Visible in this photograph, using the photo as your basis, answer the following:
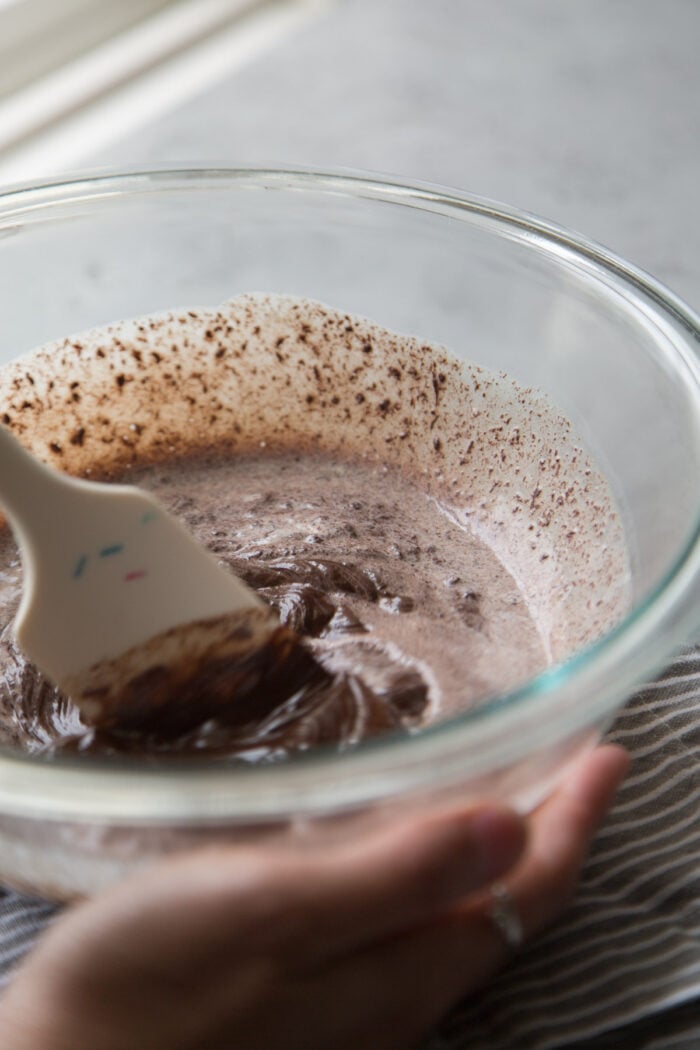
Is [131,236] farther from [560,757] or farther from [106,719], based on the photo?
[560,757]

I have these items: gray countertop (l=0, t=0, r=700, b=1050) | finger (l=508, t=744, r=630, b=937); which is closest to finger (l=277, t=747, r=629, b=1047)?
finger (l=508, t=744, r=630, b=937)

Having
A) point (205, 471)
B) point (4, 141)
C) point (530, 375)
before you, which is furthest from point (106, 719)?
point (4, 141)

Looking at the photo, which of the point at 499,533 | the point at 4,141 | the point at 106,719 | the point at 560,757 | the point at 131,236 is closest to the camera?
the point at 560,757

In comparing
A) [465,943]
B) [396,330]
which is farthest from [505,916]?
[396,330]

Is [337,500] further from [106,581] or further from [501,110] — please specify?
[501,110]

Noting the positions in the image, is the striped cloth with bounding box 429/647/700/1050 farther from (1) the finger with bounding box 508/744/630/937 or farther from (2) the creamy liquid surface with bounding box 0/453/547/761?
(2) the creamy liquid surface with bounding box 0/453/547/761

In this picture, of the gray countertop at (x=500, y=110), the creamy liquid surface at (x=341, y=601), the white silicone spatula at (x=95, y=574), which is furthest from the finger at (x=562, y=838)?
the gray countertop at (x=500, y=110)

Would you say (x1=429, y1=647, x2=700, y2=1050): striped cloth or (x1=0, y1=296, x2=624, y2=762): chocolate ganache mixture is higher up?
(x1=0, y1=296, x2=624, y2=762): chocolate ganache mixture
